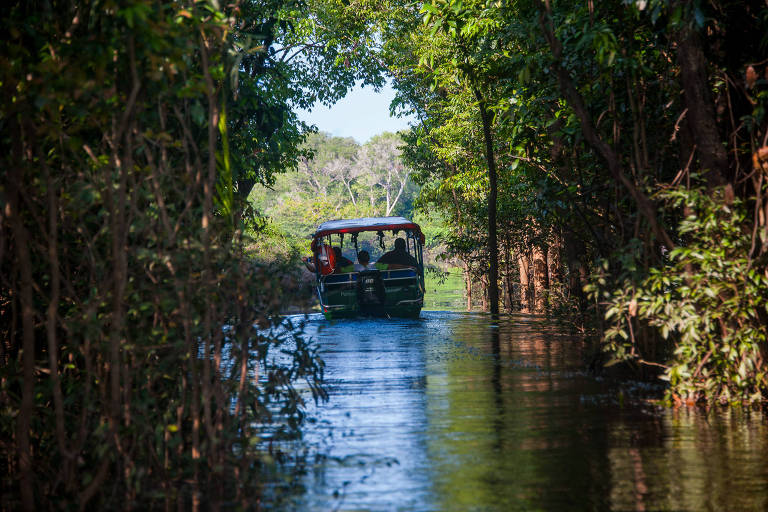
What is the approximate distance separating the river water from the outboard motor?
14.1 m

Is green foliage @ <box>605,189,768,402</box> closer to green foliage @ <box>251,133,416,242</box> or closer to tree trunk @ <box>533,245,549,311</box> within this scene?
tree trunk @ <box>533,245,549,311</box>

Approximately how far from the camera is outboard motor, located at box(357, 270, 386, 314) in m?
28.4

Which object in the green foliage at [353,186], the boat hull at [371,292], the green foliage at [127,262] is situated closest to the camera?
the green foliage at [127,262]

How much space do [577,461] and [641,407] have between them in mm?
2744

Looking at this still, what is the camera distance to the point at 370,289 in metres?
28.5

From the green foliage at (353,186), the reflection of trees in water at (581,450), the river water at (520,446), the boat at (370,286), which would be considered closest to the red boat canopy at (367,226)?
the boat at (370,286)

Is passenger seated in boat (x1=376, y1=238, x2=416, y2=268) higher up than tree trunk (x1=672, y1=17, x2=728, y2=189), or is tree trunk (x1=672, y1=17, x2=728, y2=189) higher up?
tree trunk (x1=672, y1=17, x2=728, y2=189)

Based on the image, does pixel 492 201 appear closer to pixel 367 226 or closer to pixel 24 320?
pixel 367 226

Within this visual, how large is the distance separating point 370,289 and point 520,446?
2047 centimetres

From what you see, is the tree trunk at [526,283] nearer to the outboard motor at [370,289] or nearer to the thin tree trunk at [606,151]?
the outboard motor at [370,289]

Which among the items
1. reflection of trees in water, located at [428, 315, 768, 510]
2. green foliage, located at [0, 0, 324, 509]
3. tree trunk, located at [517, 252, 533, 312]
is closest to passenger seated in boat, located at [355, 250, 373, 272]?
tree trunk, located at [517, 252, 533, 312]

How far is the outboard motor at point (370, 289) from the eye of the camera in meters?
28.4

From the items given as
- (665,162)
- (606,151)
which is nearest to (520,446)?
(606,151)

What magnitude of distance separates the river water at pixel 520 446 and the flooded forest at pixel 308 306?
0.12 ft
